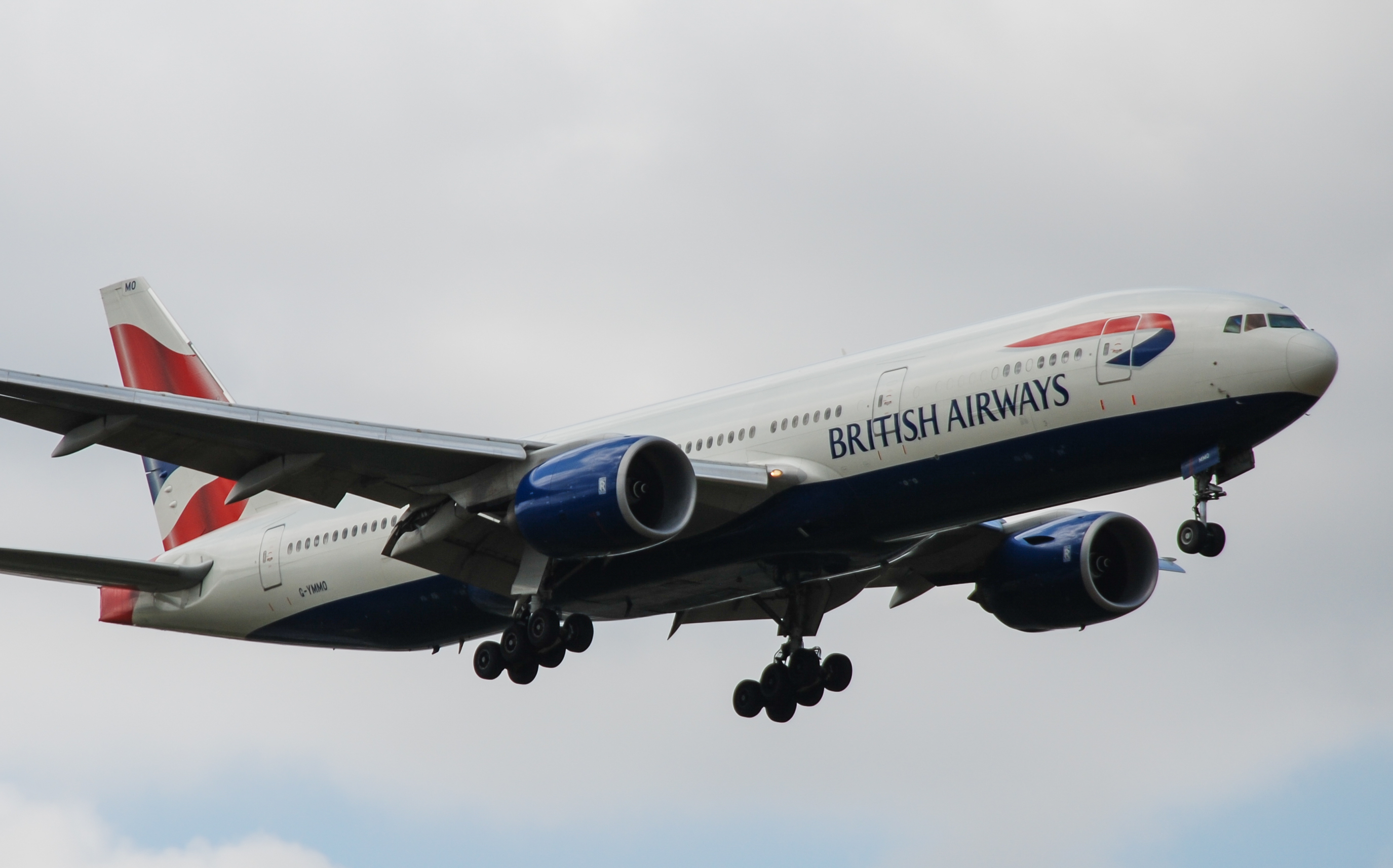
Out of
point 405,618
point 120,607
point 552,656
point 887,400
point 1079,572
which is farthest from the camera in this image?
point 120,607

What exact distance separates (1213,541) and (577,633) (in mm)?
10713

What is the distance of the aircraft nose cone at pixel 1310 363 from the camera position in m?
24.6

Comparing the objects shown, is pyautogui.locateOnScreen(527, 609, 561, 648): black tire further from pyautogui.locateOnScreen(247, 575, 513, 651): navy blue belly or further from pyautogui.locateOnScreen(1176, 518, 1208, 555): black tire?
pyautogui.locateOnScreen(1176, 518, 1208, 555): black tire

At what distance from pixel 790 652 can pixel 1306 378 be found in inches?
500

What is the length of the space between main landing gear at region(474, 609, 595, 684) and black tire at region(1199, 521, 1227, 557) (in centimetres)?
1052

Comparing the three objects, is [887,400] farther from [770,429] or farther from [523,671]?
[523,671]

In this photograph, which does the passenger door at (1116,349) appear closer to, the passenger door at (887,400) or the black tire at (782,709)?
the passenger door at (887,400)

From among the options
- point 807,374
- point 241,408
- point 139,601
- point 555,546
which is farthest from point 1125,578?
point 139,601

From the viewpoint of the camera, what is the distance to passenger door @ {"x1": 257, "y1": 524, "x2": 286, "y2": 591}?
34.5 m

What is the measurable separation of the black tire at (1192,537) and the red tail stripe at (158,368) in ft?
70.7

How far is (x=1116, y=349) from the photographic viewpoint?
2584cm

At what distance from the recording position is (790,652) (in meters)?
34.3

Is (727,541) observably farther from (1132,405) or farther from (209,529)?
(209,529)

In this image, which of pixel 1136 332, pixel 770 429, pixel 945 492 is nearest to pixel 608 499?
pixel 770 429
